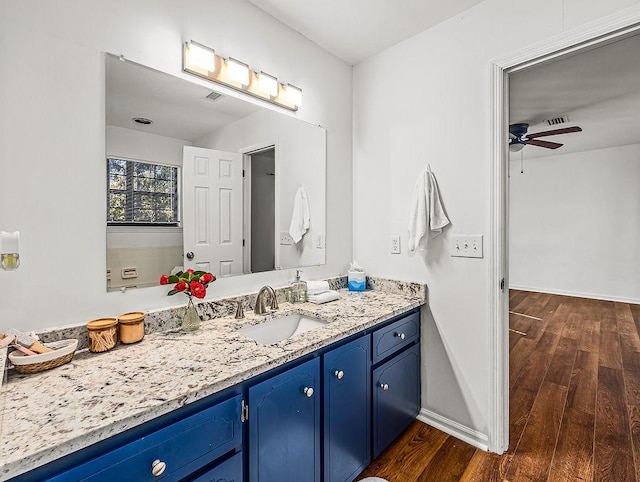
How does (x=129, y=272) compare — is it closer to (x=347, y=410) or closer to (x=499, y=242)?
(x=347, y=410)

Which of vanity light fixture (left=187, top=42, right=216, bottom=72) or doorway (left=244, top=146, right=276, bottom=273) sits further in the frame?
doorway (left=244, top=146, right=276, bottom=273)

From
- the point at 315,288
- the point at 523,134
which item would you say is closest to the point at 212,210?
the point at 315,288

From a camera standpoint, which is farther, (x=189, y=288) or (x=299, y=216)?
(x=299, y=216)

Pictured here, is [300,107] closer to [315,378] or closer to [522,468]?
[315,378]

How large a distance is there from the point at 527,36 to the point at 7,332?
243cm

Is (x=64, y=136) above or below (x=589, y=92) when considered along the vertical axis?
below

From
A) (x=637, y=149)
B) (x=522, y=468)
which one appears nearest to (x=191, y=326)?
(x=522, y=468)

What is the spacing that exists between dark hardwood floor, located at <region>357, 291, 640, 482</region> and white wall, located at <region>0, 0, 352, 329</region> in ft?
5.09

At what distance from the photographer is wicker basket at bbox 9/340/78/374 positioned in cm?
96

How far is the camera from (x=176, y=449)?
868mm

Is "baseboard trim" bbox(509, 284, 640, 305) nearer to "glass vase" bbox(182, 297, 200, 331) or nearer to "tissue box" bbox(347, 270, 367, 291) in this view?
"tissue box" bbox(347, 270, 367, 291)

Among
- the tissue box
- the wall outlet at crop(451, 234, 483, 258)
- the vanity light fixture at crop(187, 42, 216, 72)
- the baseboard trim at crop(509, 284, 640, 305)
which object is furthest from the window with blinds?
A: the baseboard trim at crop(509, 284, 640, 305)

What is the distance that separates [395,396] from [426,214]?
103cm

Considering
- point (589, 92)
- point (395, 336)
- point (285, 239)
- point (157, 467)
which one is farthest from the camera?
point (589, 92)
